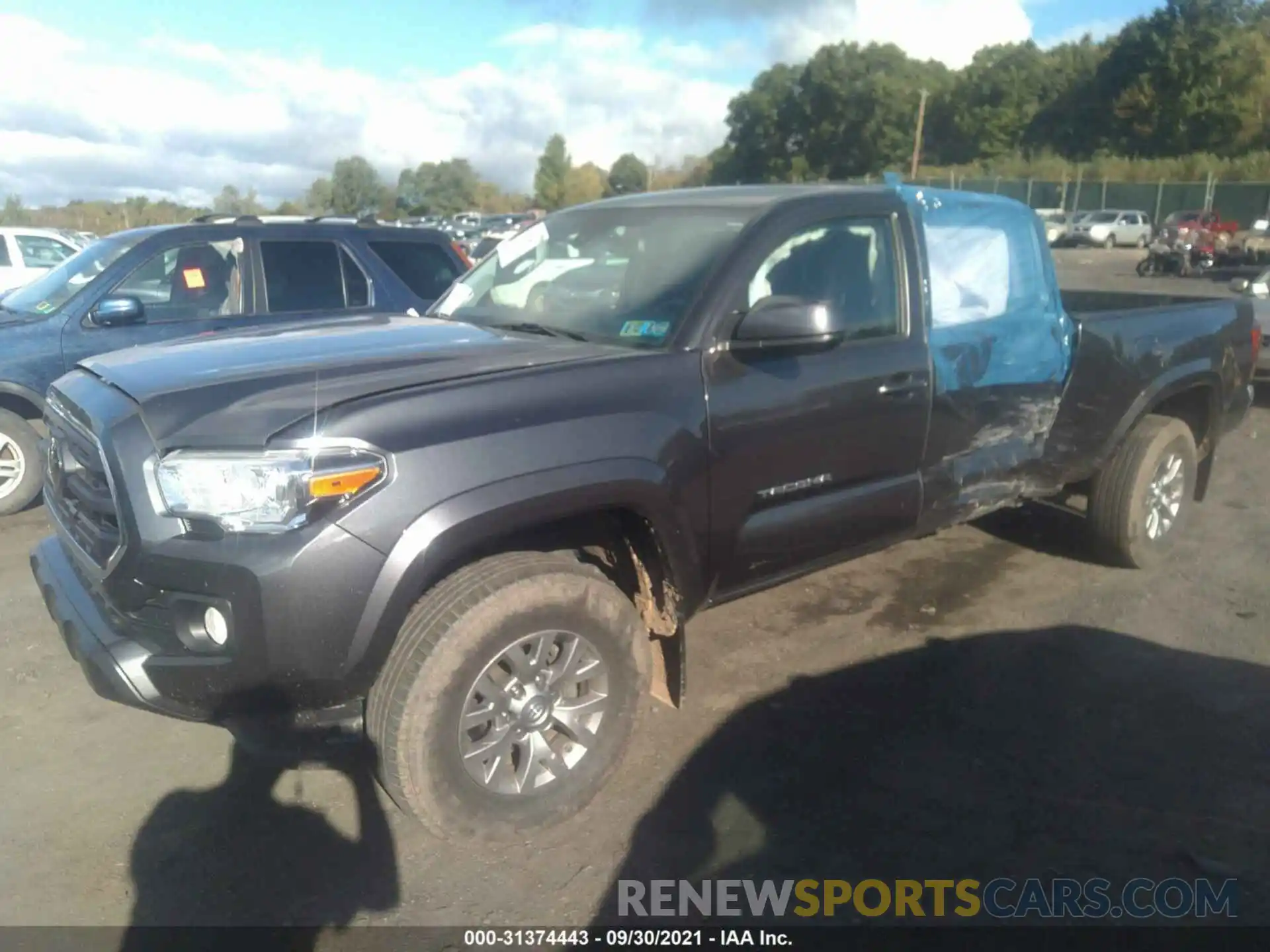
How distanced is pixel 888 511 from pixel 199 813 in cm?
268

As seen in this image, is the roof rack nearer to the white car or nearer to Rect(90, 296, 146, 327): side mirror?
Rect(90, 296, 146, 327): side mirror

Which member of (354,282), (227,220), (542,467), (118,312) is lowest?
(542,467)

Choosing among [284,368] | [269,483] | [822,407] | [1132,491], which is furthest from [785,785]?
[1132,491]

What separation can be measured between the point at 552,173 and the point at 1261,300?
246 ft

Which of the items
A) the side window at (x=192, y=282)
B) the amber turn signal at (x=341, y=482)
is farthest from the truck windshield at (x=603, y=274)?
the side window at (x=192, y=282)

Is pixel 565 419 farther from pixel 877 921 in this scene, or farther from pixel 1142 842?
pixel 1142 842

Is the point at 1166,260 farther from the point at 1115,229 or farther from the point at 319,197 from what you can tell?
the point at 319,197

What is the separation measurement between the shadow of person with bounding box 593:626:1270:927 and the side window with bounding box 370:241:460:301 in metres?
4.31

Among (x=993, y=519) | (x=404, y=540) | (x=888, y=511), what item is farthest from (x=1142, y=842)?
(x=993, y=519)

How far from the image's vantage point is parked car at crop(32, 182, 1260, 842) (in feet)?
8.28

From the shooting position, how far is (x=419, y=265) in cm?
698

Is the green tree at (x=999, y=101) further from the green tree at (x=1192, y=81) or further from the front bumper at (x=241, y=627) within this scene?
the front bumper at (x=241, y=627)

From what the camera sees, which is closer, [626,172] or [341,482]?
[341,482]

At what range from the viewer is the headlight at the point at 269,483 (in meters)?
2.47
